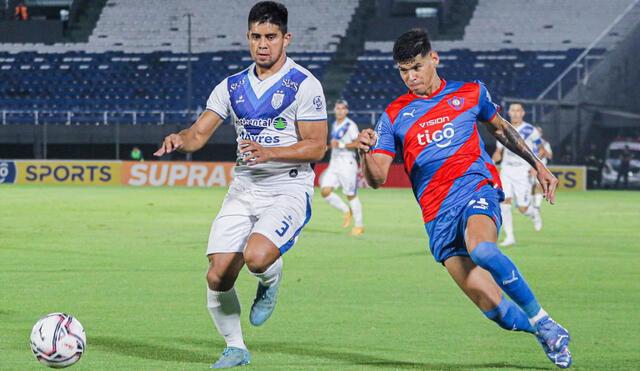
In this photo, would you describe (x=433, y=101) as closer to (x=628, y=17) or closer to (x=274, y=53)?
(x=274, y=53)

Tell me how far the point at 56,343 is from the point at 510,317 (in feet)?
9.24

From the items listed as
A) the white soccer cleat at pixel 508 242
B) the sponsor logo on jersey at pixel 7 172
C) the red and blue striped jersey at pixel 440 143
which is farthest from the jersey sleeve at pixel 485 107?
the sponsor logo on jersey at pixel 7 172

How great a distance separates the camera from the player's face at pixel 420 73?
717cm

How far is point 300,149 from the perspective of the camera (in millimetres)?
7078

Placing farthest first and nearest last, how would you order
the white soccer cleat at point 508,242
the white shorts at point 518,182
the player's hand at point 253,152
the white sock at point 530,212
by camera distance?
the white sock at point 530,212, the white shorts at point 518,182, the white soccer cleat at point 508,242, the player's hand at point 253,152

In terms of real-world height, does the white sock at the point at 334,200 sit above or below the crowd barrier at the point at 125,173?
above

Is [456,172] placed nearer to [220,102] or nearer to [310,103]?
[310,103]

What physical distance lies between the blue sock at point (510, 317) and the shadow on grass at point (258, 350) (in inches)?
15.0

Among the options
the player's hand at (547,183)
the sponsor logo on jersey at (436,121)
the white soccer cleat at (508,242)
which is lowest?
the white soccer cleat at (508,242)

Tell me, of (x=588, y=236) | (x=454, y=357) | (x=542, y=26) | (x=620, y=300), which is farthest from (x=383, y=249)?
(x=542, y=26)

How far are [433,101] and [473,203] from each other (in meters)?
0.83

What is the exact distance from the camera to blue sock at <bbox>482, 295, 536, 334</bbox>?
6.71 meters

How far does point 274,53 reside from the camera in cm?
728

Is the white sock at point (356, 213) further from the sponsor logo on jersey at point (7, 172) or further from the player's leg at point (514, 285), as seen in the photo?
the sponsor logo on jersey at point (7, 172)
